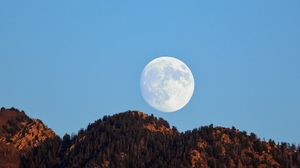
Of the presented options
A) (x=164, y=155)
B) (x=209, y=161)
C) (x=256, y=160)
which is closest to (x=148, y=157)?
(x=164, y=155)

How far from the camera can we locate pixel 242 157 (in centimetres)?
19088

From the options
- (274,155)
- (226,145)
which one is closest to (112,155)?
(226,145)

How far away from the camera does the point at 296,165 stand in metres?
192

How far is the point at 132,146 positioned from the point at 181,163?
22968mm

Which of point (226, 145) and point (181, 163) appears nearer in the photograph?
point (181, 163)

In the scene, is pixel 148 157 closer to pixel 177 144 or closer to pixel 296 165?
pixel 177 144

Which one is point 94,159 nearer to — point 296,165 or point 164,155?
point 164,155

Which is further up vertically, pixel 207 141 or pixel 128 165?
pixel 207 141

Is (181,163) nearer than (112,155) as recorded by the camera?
Yes

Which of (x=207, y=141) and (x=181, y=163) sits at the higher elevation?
(x=207, y=141)

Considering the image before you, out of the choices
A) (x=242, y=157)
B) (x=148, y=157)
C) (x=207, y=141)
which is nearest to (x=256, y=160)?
(x=242, y=157)

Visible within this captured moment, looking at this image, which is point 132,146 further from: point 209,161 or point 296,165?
point 296,165

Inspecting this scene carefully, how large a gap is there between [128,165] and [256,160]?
116 feet

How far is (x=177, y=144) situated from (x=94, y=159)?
2402cm
